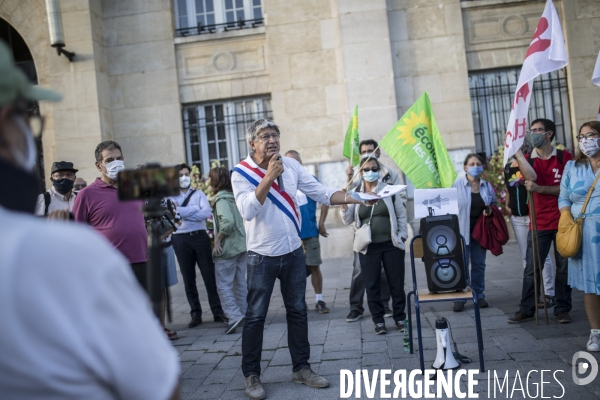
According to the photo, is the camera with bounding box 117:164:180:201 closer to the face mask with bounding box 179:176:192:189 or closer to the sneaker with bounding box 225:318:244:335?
the sneaker with bounding box 225:318:244:335

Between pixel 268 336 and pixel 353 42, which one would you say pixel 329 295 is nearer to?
pixel 268 336

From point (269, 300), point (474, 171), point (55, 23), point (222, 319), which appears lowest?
point (222, 319)

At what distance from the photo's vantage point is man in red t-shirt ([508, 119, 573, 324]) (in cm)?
664

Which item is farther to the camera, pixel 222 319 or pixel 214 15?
pixel 214 15

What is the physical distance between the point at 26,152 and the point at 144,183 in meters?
0.64

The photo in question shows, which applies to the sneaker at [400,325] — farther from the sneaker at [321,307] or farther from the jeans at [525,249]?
the jeans at [525,249]

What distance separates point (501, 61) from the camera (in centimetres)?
1323

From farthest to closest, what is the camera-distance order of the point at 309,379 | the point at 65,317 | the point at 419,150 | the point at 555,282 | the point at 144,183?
the point at 419,150 < the point at 555,282 < the point at 309,379 < the point at 144,183 < the point at 65,317

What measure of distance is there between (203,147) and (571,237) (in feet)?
32.5

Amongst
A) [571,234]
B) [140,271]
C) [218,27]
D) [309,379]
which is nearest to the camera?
[309,379]

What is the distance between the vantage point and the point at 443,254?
5.62 metres

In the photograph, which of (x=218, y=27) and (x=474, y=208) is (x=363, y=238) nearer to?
(x=474, y=208)

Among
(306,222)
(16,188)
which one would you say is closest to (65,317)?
(16,188)

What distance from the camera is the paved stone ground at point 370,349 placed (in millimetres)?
4941
